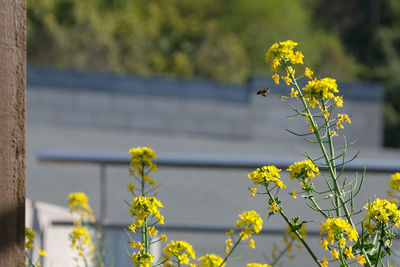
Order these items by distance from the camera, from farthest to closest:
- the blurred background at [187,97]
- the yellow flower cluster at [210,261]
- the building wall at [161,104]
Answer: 1. the building wall at [161,104]
2. the blurred background at [187,97]
3. the yellow flower cluster at [210,261]

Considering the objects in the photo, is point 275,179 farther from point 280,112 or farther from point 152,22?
point 152,22

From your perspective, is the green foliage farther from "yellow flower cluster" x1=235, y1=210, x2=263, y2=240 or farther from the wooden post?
the wooden post

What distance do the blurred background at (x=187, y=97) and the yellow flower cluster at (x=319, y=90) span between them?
1234 mm

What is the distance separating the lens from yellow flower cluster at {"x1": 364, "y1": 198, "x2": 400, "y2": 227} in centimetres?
127

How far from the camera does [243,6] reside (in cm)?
2242

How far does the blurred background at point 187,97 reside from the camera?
8.64 m

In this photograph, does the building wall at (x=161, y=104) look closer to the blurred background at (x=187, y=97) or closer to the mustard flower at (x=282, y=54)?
the blurred background at (x=187, y=97)

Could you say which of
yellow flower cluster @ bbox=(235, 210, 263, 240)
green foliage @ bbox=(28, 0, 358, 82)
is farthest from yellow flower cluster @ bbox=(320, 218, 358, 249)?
green foliage @ bbox=(28, 0, 358, 82)

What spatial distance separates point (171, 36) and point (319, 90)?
18367 mm

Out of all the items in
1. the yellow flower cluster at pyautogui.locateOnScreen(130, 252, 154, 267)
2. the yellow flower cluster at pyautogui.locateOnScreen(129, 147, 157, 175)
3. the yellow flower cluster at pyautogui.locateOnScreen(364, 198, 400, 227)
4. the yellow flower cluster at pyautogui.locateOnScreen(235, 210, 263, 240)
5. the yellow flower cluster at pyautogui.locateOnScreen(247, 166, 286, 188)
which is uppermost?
the yellow flower cluster at pyautogui.locateOnScreen(129, 147, 157, 175)

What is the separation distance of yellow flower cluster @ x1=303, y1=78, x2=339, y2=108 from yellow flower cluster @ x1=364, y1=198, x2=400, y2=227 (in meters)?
0.21

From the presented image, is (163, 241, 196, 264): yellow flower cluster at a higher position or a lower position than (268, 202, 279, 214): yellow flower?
lower

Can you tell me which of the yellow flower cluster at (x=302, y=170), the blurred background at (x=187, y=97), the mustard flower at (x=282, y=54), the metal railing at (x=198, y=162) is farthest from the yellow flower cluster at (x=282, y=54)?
the blurred background at (x=187, y=97)

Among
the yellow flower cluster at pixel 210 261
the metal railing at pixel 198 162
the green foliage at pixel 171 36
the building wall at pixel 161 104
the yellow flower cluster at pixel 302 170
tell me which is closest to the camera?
the yellow flower cluster at pixel 302 170
